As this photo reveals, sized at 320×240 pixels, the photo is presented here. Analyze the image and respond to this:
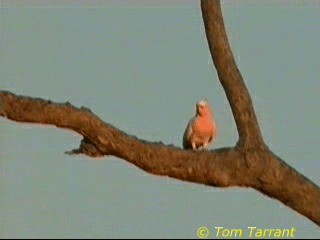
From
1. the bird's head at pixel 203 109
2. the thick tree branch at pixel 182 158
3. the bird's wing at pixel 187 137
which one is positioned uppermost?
the bird's head at pixel 203 109

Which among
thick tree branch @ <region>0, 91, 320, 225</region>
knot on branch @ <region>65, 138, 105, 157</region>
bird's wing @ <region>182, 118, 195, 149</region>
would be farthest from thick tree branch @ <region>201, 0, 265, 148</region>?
bird's wing @ <region>182, 118, 195, 149</region>

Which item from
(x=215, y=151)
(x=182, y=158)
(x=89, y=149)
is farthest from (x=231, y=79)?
(x=89, y=149)

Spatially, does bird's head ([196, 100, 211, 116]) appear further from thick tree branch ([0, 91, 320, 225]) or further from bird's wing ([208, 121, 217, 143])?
thick tree branch ([0, 91, 320, 225])

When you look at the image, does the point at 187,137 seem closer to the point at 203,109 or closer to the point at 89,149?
the point at 203,109

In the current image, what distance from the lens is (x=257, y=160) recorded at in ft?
13.4

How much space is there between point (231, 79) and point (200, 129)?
49.9 inches

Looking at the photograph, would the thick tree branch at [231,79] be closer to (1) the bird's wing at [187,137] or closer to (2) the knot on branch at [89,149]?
(2) the knot on branch at [89,149]

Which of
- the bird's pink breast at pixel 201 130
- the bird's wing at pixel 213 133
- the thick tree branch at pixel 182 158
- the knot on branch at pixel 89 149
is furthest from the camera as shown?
the bird's wing at pixel 213 133

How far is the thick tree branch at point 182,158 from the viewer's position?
396 centimetres

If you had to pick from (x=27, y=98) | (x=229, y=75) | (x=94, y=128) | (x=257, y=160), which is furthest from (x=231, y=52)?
(x=27, y=98)

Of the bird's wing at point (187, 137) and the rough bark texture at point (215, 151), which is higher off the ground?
the bird's wing at point (187, 137)

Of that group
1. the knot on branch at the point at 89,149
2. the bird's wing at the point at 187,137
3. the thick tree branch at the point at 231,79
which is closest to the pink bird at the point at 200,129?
the bird's wing at the point at 187,137

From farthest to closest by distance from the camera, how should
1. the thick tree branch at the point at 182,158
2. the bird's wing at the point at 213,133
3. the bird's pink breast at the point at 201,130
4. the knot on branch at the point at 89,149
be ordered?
the bird's wing at the point at 213,133
the bird's pink breast at the point at 201,130
the knot on branch at the point at 89,149
the thick tree branch at the point at 182,158

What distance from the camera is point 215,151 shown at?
13.7 ft
